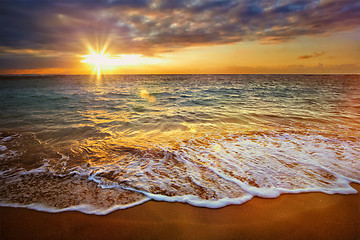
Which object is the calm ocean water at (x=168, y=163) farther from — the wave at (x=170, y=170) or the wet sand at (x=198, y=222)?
the wet sand at (x=198, y=222)

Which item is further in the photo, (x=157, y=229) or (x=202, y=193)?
(x=202, y=193)

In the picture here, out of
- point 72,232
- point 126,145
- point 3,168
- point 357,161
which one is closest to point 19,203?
point 72,232

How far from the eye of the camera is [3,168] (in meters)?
3.97

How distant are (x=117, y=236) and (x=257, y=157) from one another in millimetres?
3719

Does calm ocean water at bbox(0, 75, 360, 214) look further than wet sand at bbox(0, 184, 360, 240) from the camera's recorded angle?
Yes

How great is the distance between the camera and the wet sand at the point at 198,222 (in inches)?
88.2

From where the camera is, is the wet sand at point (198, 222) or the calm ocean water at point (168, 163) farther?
the calm ocean water at point (168, 163)

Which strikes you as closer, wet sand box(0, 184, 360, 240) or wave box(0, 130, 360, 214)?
wet sand box(0, 184, 360, 240)

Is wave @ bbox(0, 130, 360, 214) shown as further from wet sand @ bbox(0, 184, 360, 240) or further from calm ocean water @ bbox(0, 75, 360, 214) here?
wet sand @ bbox(0, 184, 360, 240)

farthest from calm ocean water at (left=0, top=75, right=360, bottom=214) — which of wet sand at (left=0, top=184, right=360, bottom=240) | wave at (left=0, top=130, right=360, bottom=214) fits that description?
wet sand at (left=0, top=184, right=360, bottom=240)

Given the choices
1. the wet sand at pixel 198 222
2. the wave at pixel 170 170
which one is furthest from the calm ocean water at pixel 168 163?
the wet sand at pixel 198 222

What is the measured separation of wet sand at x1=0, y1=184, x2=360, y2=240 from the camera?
2.24 metres

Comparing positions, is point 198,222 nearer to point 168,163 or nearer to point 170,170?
point 170,170

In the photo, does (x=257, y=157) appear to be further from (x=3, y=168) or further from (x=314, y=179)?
(x=3, y=168)
